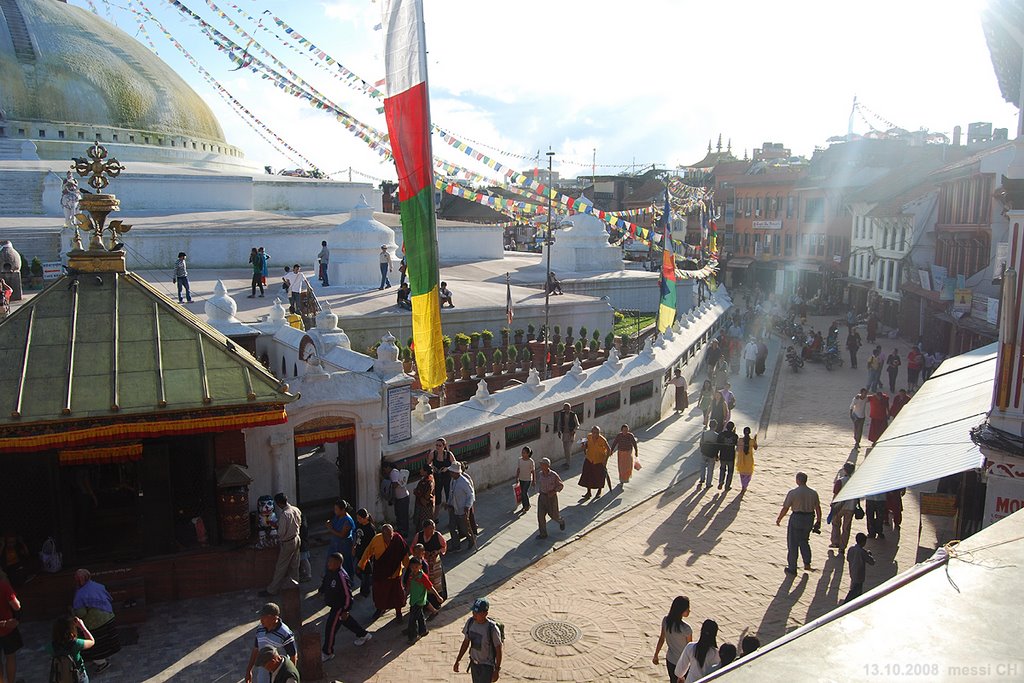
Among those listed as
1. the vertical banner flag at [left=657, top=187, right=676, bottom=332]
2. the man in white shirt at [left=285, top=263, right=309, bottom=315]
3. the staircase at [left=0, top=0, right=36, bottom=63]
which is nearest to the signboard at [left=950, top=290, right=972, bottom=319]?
the vertical banner flag at [left=657, top=187, right=676, bottom=332]

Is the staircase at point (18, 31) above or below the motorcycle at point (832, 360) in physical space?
above

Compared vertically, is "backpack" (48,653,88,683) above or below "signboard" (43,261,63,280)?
below

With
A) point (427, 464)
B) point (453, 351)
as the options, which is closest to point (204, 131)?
point (453, 351)

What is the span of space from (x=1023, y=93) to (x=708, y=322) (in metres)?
17.9

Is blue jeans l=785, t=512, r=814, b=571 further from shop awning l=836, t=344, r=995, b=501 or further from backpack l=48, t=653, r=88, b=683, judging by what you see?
backpack l=48, t=653, r=88, b=683

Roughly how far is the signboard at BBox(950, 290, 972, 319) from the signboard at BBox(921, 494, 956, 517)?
17.9m

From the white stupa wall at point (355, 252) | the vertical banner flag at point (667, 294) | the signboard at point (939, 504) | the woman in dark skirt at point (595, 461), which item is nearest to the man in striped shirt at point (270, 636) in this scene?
the woman in dark skirt at point (595, 461)

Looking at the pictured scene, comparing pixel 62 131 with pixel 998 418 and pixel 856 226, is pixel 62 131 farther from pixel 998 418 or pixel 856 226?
pixel 856 226

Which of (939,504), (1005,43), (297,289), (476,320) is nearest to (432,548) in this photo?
(939,504)

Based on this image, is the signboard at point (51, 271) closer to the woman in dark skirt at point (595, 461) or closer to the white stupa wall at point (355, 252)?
the white stupa wall at point (355, 252)

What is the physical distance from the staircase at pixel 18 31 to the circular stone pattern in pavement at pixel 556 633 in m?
31.4

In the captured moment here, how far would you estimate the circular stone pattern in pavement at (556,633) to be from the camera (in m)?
8.04

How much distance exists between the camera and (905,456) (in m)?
9.05

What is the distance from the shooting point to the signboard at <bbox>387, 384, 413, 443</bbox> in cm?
1056
